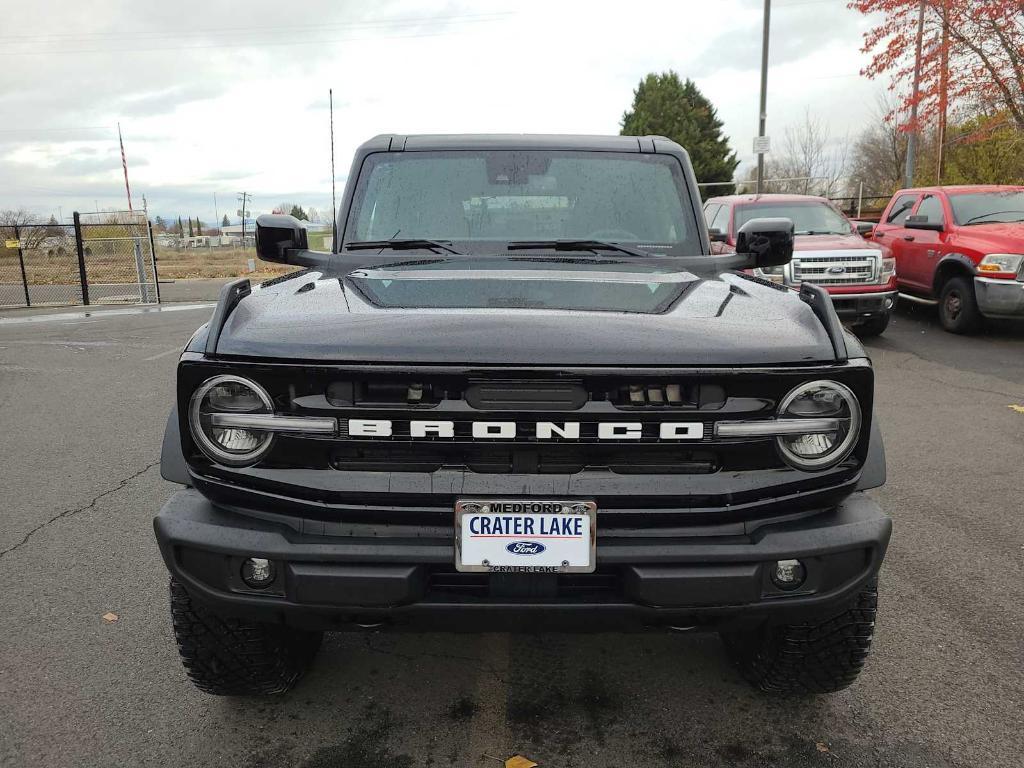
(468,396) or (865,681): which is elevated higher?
(468,396)

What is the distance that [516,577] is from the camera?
6.59 ft

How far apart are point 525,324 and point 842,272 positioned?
787cm

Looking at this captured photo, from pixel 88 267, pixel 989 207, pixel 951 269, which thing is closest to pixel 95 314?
pixel 88 267

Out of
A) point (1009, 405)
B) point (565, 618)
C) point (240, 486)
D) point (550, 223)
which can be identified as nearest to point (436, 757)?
point (565, 618)

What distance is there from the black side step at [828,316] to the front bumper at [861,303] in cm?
705

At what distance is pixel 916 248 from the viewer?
34.5ft

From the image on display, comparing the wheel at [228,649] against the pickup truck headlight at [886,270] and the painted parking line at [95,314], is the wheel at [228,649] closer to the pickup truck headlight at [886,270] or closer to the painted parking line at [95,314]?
the pickup truck headlight at [886,270]

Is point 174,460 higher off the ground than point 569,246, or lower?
lower

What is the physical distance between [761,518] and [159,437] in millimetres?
4843

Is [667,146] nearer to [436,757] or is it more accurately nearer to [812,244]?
[436,757]

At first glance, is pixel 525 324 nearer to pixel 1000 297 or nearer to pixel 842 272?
pixel 842 272

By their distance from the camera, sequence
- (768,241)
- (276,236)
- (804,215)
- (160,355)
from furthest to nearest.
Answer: (804,215)
(160,355)
(276,236)
(768,241)

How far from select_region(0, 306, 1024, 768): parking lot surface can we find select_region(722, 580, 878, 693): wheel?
14 centimetres

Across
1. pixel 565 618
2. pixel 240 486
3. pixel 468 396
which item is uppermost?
pixel 468 396
